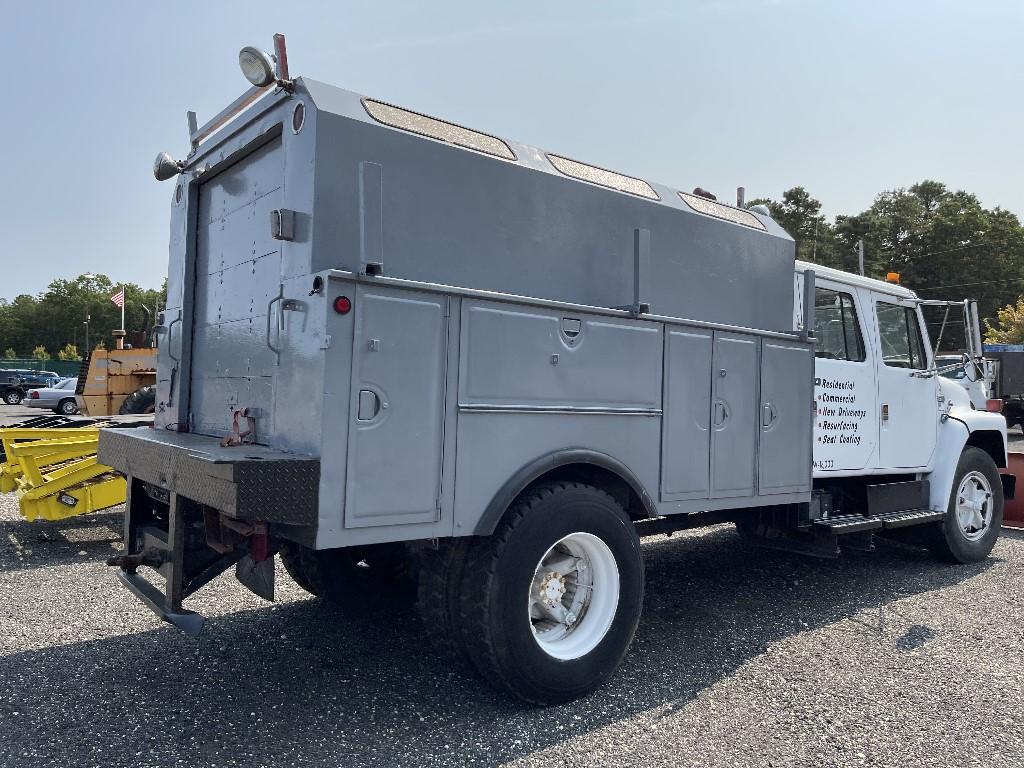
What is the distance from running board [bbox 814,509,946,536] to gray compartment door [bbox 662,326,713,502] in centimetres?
145

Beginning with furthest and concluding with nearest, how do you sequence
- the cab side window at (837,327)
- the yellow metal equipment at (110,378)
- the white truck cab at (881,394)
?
1. the yellow metal equipment at (110,378)
2. the cab side window at (837,327)
3. the white truck cab at (881,394)

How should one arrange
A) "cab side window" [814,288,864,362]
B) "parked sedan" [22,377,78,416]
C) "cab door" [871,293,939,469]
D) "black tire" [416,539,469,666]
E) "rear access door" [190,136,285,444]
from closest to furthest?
"black tire" [416,539,469,666] → "rear access door" [190,136,285,444] → "cab side window" [814,288,864,362] → "cab door" [871,293,939,469] → "parked sedan" [22,377,78,416]

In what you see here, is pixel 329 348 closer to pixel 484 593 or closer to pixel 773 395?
pixel 484 593

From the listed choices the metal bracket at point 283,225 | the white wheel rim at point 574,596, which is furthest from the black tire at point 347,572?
the metal bracket at point 283,225

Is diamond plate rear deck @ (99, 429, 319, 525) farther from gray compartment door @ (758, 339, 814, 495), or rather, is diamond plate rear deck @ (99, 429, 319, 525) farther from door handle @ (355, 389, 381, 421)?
gray compartment door @ (758, 339, 814, 495)

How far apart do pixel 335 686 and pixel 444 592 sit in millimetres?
863

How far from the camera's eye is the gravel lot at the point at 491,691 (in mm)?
3193

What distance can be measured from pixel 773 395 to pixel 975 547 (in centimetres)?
335

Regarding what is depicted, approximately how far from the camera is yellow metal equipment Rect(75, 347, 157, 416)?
1620 cm

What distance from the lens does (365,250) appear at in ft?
10.6

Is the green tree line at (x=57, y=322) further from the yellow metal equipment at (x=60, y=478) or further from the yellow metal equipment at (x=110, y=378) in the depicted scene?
the yellow metal equipment at (x=60, y=478)

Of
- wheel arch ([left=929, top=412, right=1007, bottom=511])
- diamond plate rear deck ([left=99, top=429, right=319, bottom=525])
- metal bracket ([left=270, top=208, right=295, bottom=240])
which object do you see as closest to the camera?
diamond plate rear deck ([left=99, top=429, right=319, bottom=525])

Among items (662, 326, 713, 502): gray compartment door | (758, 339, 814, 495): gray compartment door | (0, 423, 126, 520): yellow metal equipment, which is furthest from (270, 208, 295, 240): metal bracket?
(0, 423, 126, 520): yellow metal equipment

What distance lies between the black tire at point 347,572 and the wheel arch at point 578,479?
3.59 feet
